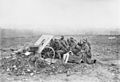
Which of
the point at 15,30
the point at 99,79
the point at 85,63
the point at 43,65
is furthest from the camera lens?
the point at 15,30

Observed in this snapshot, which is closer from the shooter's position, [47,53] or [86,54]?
[47,53]

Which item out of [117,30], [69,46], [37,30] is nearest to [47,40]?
[69,46]

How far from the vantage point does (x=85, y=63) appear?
28.0 ft

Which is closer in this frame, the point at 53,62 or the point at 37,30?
the point at 53,62

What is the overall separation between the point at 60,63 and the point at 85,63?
134 centimetres

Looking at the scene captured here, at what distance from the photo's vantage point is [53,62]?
8008 millimetres

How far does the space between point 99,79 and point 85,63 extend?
170 cm

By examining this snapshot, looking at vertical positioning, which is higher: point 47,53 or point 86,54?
point 47,53

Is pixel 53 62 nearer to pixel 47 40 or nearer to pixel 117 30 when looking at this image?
pixel 47 40

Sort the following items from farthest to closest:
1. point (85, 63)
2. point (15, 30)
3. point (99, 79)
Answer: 1. point (15, 30)
2. point (85, 63)
3. point (99, 79)

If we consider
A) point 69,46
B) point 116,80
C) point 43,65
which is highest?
point 69,46

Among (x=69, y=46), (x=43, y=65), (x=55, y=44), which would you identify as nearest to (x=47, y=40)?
(x=55, y=44)

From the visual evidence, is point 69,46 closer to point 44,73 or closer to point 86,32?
point 44,73

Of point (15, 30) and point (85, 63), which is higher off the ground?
point (15, 30)
